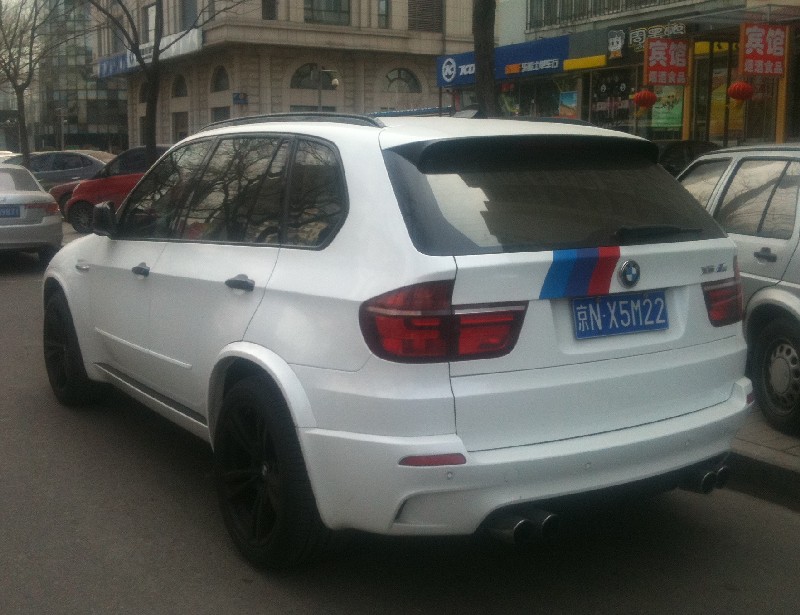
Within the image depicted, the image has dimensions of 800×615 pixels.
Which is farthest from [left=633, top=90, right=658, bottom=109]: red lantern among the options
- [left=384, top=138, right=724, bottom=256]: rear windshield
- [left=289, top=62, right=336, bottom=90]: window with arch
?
[left=289, top=62, right=336, bottom=90]: window with arch

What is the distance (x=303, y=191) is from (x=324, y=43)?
134 ft

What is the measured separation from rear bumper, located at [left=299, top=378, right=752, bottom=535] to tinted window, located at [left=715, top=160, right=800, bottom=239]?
105 inches

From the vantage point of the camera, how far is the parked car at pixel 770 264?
222 inches

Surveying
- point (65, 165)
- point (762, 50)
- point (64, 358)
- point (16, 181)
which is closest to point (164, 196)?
point (64, 358)

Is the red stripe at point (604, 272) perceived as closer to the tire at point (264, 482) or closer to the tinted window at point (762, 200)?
the tire at point (264, 482)

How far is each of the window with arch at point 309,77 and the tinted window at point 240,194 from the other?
40.2m

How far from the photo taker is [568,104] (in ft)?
76.3

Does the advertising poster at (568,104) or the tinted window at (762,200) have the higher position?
the advertising poster at (568,104)

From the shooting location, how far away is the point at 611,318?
359 centimetres

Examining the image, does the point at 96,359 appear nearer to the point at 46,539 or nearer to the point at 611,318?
the point at 46,539

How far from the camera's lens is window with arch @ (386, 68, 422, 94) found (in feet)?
152

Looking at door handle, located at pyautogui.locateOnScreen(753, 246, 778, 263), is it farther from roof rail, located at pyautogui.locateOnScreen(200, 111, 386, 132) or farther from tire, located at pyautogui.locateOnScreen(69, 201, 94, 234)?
tire, located at pyautogui.locateOnScreen(69, 201, 94, 234)

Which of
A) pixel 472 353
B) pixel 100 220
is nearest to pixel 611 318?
pixel 472 353

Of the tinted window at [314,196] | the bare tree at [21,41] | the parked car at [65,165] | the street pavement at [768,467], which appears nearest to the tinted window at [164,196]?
the tinted window at [314,196]
